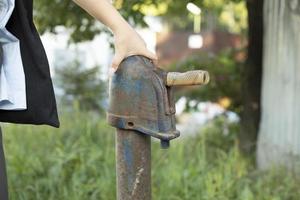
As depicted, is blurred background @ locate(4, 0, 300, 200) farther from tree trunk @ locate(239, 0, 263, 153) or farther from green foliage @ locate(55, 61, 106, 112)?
green foliage @ locate(55, 61, 106, 112)

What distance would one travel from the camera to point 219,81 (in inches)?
237

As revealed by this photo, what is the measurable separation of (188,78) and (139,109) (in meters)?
0.16

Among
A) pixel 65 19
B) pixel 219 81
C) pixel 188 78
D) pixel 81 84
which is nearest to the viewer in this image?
pixel 188 78

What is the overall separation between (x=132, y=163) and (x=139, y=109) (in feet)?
0.53

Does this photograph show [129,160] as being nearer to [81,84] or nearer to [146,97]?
[146,97]

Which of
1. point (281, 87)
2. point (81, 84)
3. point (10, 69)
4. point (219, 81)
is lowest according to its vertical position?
point (81, 84)

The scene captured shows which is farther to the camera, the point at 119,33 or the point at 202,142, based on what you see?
the point at 202,142

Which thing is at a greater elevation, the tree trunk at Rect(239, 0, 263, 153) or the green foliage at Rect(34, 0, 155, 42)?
the green foliage at Rect(34, 0, 155, 42)

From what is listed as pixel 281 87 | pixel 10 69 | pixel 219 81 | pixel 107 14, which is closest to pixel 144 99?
pixel 107 14

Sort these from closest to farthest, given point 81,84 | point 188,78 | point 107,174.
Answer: point 188,78 → point 107,174 → point 81,84

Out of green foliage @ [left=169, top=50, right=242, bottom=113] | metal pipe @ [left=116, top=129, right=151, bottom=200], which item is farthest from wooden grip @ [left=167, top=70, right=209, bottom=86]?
green foliage @ [left=169, top=50, right=242, bottom=113]

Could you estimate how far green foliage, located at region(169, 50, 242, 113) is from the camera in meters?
5.94

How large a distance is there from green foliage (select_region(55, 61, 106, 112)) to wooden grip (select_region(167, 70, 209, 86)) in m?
5.93

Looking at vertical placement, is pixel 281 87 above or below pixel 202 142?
above
